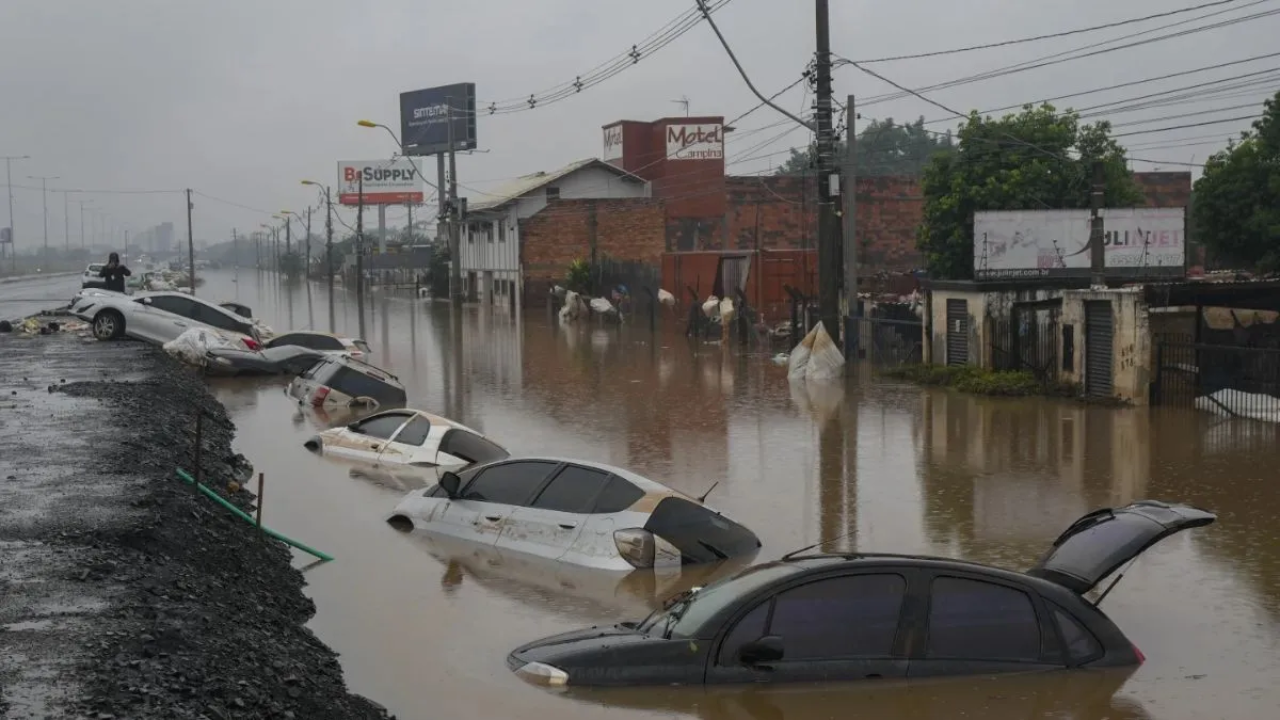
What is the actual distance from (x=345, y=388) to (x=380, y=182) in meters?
137

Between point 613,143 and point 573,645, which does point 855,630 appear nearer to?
point 573,645

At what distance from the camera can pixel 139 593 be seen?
10578mm

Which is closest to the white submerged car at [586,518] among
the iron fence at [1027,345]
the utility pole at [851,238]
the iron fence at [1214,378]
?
the iron fence at [1214,378]

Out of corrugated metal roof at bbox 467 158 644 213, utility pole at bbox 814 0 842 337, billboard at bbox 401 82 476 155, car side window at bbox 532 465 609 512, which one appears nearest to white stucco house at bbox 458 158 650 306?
corrugated metal roof at bbox 467 158 644 213

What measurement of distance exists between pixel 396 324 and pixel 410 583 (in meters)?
48.0

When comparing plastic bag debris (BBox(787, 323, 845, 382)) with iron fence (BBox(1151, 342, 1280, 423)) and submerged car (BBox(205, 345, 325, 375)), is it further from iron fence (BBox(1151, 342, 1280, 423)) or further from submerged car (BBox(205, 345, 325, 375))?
submerged car (BBox(205, 345, 325, 375))

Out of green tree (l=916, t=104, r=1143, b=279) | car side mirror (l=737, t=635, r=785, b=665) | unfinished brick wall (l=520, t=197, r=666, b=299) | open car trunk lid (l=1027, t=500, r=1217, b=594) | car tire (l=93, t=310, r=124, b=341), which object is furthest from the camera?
unfinished brick wall (l=520, t=197, r=666, b=299)

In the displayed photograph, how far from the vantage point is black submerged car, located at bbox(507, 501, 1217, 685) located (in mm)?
9281

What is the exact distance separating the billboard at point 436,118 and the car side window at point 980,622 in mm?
111734

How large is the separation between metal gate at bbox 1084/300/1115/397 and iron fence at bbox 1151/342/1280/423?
34.8 inches

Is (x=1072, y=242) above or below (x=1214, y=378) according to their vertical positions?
above

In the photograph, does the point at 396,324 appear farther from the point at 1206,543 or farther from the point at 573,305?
the point at 1206,543

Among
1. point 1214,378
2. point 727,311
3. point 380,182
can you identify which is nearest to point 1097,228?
point 1214,378

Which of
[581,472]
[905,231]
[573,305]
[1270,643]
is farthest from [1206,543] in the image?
[905,231]
